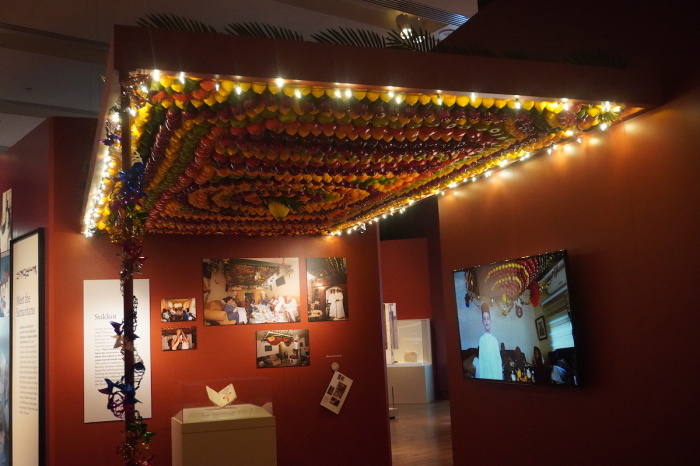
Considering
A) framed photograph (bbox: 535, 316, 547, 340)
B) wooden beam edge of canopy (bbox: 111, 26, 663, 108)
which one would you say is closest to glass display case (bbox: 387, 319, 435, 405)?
framed photograph (bbox: 535, 316, 547, 340)

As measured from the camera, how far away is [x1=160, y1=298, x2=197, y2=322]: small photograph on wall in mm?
8594

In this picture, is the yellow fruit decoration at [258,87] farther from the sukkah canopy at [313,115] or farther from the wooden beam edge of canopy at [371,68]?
the wooden beam edge of canopy at [371,68]

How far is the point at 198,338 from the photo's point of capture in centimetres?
874

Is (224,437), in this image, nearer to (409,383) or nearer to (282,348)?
(282,348)

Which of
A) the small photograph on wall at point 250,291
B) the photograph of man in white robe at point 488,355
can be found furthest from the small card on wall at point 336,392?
the photograph of man in white robe at point 488,355

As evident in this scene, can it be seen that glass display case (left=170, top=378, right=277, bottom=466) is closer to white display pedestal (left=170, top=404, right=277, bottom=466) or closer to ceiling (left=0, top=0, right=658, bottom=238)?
white display pedestal (left=170, top=404, right=277, bottom=466)

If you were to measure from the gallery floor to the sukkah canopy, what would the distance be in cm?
465

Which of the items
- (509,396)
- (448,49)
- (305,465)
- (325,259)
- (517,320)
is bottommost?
(305,465)

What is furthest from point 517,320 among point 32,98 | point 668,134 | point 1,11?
point 32,98

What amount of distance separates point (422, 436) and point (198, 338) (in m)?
4.53

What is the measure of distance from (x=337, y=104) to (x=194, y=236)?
199 inches

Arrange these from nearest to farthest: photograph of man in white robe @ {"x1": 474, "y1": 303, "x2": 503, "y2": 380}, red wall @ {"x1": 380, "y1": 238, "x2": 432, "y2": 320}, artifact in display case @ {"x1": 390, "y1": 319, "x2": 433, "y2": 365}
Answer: photograph of man in white robe @ {"x1": 474, "y1": 303, "x2": 503, "y2": 380}, artifact in display case @ {"x1": 390, "y1": 319, "x2": 433, "y2": 365}, red wall @ {"x1": 380, "y1": 238, "x2": 432, "y2": 320}

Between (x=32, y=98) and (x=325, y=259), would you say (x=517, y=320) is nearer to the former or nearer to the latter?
(x=325, y=259)

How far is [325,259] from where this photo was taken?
31.4ft
